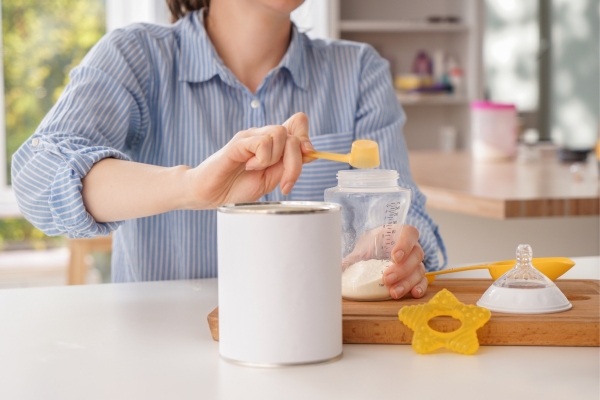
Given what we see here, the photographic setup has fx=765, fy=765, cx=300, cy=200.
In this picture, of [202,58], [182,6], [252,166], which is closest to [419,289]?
[252,166]

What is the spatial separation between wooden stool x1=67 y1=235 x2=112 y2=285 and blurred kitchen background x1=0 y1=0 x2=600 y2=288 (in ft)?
1.76

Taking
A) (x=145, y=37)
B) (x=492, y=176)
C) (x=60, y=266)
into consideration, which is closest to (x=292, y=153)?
(x=145, y=37)

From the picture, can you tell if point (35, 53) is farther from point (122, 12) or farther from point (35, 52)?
point (122, 12)

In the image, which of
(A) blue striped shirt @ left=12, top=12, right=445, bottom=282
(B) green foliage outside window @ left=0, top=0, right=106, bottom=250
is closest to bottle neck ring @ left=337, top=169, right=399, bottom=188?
(A) blue striped shirt @ left=12, top=12, right=445, bottom=282

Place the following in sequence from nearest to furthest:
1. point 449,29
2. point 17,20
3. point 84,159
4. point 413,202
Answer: point 84,159, point 413,202, point 17,20, point 449,29

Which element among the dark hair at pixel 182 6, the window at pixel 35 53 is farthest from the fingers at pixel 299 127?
the window at pixel 35 53

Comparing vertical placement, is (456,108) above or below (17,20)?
below

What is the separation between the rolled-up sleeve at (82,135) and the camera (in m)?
0.92

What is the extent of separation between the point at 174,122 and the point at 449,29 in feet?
9.22

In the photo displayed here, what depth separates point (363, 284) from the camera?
2.58ft

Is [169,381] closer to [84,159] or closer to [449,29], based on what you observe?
[84,159]

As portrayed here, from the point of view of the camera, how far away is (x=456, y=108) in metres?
4.00

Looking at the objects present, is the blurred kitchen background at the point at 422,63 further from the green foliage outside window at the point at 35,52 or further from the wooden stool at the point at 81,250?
the wooden stool at the point at 81,250

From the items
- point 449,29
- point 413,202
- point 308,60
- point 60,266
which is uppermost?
point 449,29
